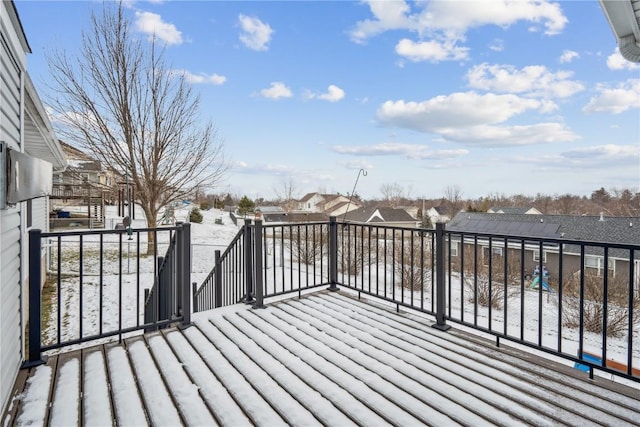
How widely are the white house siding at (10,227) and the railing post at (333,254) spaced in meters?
2.72

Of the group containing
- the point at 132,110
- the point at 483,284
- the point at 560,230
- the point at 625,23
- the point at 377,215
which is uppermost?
the point at 132,110

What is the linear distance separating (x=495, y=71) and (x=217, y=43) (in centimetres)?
1229

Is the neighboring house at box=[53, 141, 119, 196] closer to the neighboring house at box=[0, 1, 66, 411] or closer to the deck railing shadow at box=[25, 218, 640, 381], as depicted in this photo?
the deck railing shadow at box=[25, 218, 640, 381]

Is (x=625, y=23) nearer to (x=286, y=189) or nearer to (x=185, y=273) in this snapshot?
(x=185, y=273)

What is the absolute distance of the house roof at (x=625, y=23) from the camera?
106 inches

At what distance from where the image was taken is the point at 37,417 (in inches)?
63.9

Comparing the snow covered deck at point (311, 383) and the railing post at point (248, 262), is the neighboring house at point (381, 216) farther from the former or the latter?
the snow covered deck at point (311, 383)

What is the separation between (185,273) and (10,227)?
3.78ft

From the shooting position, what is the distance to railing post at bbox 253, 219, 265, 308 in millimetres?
3316

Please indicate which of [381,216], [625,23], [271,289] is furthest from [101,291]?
[381,216]

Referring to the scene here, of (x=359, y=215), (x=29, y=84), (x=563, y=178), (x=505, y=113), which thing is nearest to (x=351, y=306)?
(x=29, y=84)

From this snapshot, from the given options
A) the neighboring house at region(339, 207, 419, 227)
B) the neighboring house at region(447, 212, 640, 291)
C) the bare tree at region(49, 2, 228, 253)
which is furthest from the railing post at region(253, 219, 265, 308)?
the neighboring house at region(339, 207, 419, 227)

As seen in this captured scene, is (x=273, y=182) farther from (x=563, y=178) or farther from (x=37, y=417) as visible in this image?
(x=37, y=417)

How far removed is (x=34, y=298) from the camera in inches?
84.4
